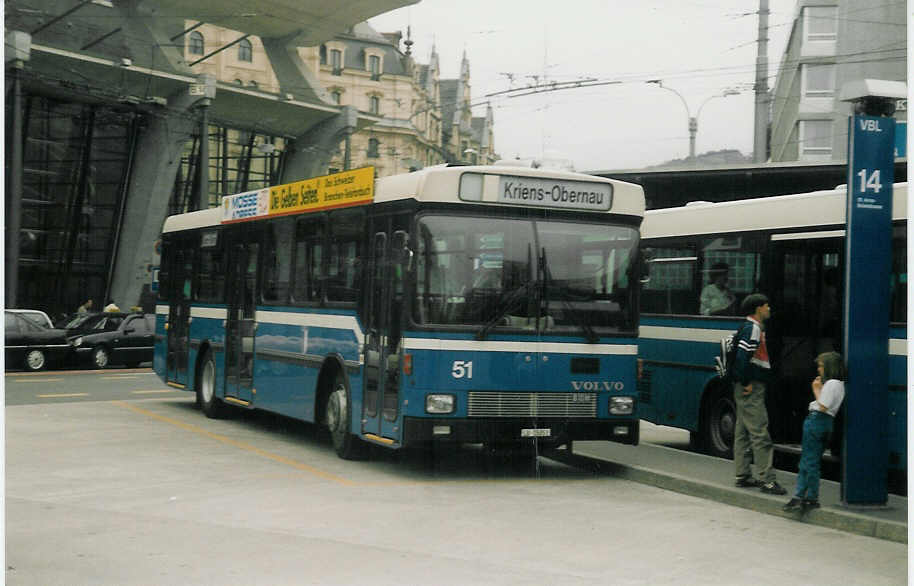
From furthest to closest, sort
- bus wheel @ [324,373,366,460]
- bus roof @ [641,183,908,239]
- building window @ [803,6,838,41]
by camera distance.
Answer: building window @ [803,6,838,41], bus wheel @ [324,373,366,460], bus roof @ [641,183,908,239]

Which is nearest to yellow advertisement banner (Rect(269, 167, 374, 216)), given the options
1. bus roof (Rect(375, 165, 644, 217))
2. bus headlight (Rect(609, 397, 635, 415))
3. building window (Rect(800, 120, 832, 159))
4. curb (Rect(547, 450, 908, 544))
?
bus roof (Rect(375, 165, 644, 217))

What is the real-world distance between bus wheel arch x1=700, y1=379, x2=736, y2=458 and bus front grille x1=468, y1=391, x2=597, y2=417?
7.29 ft

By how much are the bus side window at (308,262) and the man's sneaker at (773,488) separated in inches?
210

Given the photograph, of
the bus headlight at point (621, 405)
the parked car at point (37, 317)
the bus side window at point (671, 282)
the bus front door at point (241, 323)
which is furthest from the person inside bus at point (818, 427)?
the parked car at point (37, 317)

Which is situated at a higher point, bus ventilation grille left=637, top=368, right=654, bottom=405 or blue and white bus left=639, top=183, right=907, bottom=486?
blue and white bus left=639, top=183, right=907, bottom=486

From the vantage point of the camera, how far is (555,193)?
11805mm

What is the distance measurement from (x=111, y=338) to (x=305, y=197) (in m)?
18.0

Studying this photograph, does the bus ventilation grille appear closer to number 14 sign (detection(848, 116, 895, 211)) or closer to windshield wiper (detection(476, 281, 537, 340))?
windshield wiper (detection(476, 281, 537, 340))

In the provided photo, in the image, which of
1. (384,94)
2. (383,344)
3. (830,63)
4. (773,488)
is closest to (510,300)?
(383,344)

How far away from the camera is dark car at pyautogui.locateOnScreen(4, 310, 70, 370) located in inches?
1102

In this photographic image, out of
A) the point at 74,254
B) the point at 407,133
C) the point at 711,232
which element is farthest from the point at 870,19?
the point at 74,254

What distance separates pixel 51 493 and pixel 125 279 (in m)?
34.5

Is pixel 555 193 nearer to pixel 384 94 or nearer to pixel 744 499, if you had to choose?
pixel 744 499

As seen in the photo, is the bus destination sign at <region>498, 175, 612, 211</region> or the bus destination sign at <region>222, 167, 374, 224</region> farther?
the bus destination sign at <region>222, 167, 374, 224</region>
